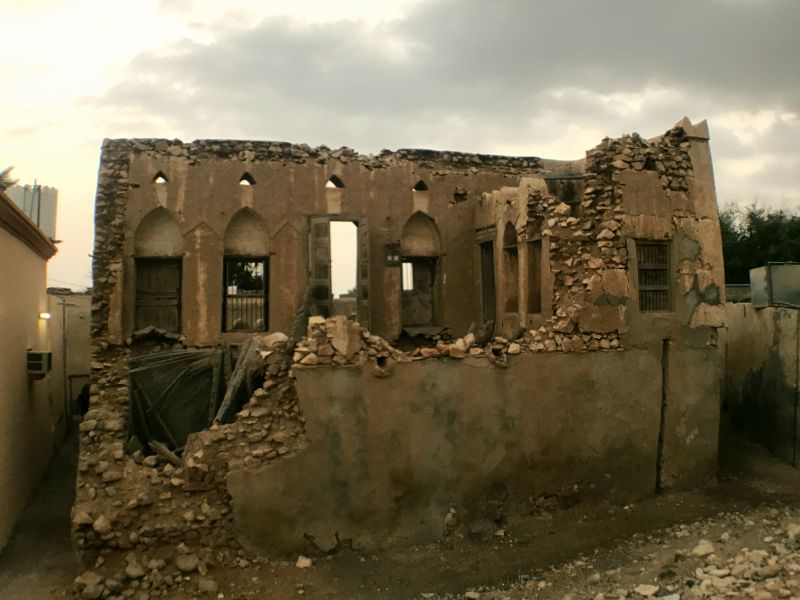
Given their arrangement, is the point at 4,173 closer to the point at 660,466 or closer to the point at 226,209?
the point at 226,209

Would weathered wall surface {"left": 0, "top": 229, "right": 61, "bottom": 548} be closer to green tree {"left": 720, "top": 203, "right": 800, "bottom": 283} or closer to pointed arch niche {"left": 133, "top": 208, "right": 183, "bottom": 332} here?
pointed arch niche {"left": 133, "top": 208, "right": 183, "bottom": 332}

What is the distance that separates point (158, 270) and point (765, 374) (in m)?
11.1

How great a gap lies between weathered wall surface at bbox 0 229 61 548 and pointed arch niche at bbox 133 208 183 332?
179 cm

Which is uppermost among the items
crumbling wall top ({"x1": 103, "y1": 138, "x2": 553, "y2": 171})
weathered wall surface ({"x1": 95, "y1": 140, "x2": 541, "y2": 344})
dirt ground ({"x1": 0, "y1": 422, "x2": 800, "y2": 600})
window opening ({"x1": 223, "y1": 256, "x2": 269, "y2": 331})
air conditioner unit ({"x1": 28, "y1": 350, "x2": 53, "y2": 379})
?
crumbling wall top ({"x1": 103, "y1": 138, "x2": 553, "y2": 171})

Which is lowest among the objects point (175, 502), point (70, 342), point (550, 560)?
point (550, 560)

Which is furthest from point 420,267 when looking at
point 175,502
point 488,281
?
point 175,502

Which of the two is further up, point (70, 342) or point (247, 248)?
point (247, 248)

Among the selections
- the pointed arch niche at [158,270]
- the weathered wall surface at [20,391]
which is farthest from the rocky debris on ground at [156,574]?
the pointed arch niche at [158,270]

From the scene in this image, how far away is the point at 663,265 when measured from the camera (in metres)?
9.69

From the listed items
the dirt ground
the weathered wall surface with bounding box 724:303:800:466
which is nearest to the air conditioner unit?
the dirt ground

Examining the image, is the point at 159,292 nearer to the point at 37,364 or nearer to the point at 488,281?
the point at 37,364

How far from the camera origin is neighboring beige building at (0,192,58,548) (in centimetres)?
873

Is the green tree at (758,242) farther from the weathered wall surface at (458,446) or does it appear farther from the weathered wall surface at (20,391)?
the weathered wall surface at (20,391)

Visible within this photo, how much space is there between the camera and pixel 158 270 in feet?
39.7
